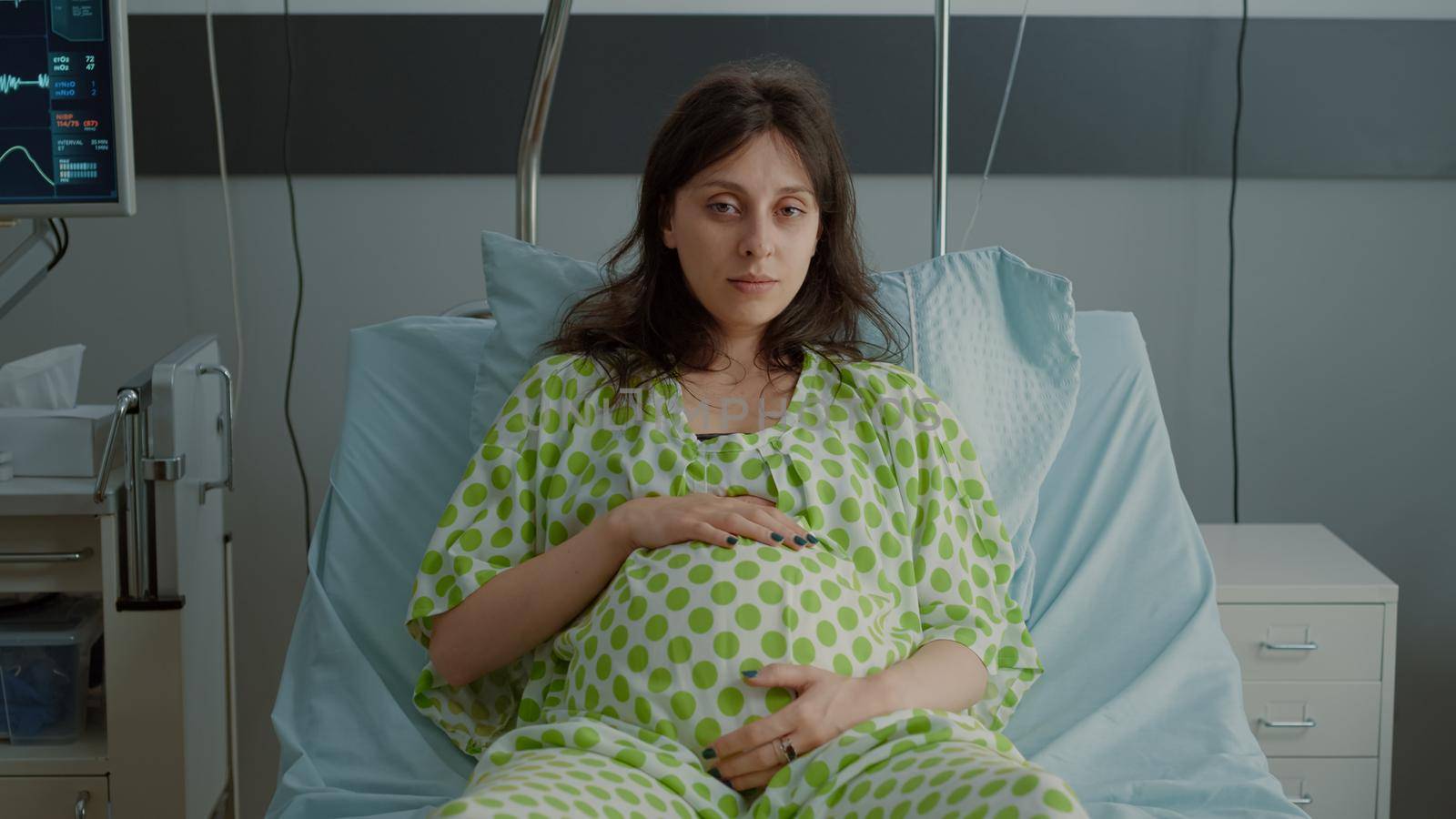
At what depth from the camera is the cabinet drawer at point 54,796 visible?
175 centimetres

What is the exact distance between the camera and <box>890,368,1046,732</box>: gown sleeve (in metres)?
1.37

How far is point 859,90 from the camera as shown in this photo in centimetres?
233

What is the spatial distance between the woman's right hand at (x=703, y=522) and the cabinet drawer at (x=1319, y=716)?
82cm

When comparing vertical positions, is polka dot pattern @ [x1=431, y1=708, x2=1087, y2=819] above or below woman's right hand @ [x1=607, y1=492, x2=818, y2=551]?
below

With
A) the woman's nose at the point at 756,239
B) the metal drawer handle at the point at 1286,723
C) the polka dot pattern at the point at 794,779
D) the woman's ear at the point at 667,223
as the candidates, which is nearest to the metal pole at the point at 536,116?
the woman's ear at the point at 667,223

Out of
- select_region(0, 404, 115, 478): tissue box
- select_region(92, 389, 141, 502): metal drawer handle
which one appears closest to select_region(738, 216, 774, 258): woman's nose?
select_region(92, 389, 141, 502): metal drawer handle

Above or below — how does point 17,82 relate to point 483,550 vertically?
above

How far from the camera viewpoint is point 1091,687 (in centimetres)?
152

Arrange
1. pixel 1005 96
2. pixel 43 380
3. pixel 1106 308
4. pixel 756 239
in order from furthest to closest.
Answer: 1. pixel 1106 308
2. pixel 1005 96
3. pixel 43 380
4. pixel 756 239

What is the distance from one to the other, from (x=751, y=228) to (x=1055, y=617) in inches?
22.4

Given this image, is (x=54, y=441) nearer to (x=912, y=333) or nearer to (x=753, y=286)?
(x=753, y=286)

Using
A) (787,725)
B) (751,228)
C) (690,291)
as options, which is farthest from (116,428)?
(787,725)

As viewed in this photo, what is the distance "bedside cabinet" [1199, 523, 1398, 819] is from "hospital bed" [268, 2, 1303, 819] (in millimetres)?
225

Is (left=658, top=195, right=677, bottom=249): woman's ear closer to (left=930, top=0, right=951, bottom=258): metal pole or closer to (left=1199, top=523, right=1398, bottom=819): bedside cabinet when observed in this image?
(left=930, top=0, right=951, bottom=258): metal pole
